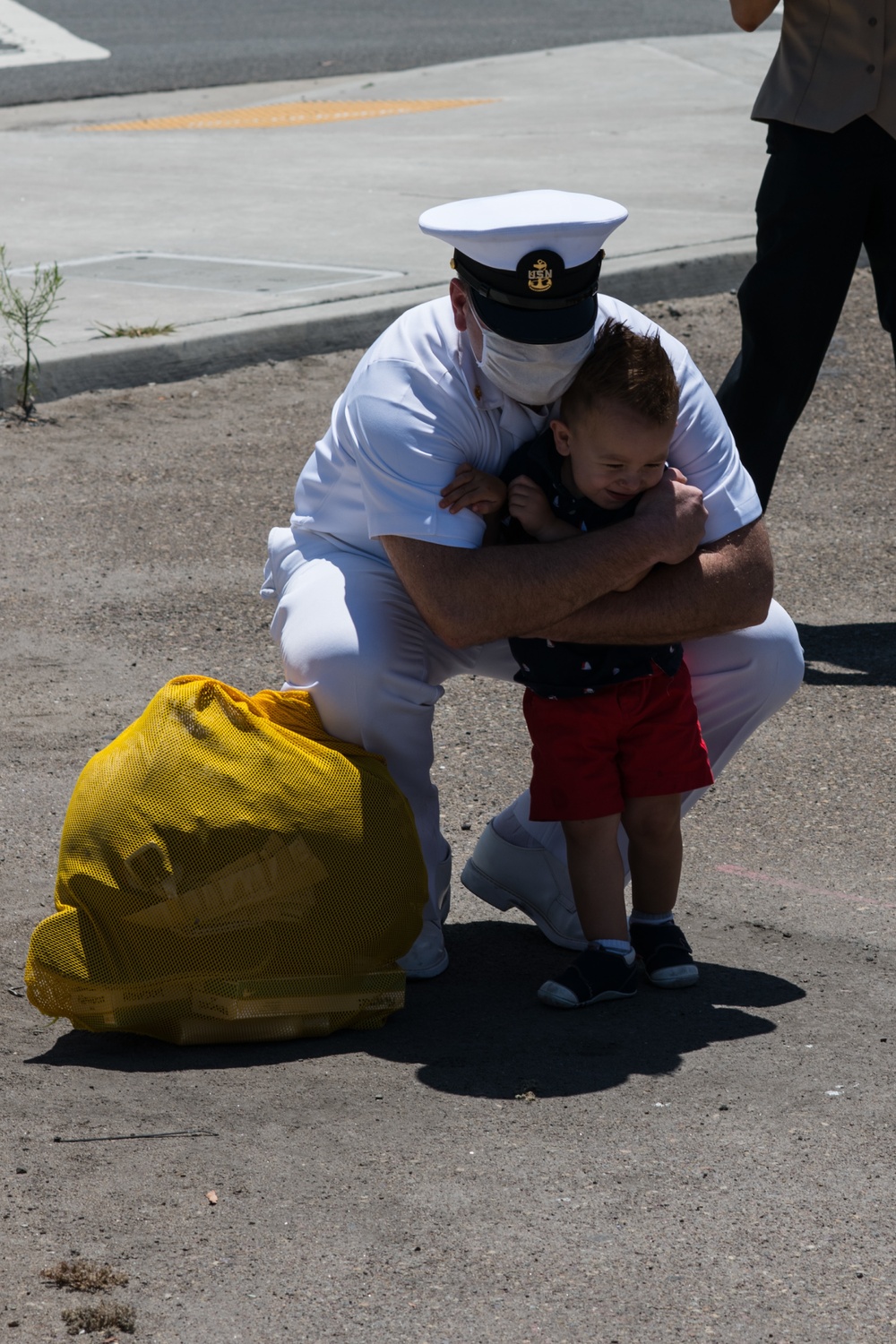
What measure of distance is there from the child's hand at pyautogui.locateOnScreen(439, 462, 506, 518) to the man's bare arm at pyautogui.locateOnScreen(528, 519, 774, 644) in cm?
22

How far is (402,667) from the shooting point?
122 inches

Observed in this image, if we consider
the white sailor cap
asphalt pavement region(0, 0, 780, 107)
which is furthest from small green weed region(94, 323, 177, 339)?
asphalt pavement region(0, 0, 780, 107)

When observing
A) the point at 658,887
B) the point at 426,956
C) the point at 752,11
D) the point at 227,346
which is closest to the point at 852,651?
the point at 752,11

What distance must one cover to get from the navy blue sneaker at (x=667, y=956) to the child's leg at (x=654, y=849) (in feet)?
0.12

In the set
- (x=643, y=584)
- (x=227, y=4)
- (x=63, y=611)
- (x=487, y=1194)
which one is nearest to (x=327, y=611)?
(x=643, y=584)

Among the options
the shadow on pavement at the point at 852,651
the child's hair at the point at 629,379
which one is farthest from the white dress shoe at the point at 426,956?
the shadow on pavement at the point at 852,651

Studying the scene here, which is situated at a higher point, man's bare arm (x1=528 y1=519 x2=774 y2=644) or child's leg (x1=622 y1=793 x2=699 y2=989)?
man's bare arm (x1=528 y1=519 x2=774 y2=644)

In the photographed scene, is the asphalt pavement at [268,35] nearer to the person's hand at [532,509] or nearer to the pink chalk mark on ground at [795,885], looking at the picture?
the pink chalk mark on ground at [795,885]

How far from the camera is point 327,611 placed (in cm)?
312

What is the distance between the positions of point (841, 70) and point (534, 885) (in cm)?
230

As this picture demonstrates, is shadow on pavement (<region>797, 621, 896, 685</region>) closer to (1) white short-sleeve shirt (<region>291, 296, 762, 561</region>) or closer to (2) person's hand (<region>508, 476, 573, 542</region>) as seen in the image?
(1) white short-sleeve shirt (<region>291, 296, 762, 561</region>)

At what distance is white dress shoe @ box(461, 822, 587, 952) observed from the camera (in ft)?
10.9

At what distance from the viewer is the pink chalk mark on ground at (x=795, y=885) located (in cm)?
345

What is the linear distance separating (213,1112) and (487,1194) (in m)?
0.46
